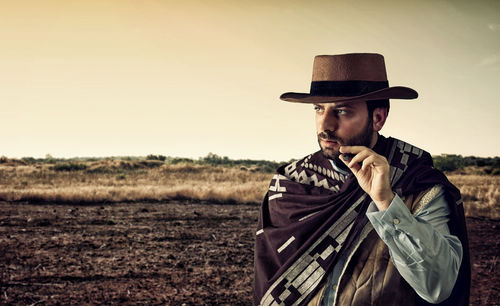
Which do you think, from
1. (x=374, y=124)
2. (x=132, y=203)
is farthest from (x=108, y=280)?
(x=132, y=203)

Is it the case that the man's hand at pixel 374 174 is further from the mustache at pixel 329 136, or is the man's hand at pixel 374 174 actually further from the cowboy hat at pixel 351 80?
the cowboy hat at pixel 351 80

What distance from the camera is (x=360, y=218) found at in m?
2.27

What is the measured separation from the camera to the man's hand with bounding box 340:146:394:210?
6.20ft

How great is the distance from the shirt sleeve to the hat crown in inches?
28.1

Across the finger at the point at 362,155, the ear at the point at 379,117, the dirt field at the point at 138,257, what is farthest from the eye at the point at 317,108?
the dirt field at the point at 138,257

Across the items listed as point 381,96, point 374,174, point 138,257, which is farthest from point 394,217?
point 138,257

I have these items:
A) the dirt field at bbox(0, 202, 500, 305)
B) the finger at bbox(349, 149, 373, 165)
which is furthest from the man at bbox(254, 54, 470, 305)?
the dirt field at bbox(0, 202, 500, 305)

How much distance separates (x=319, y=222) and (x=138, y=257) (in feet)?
24.0

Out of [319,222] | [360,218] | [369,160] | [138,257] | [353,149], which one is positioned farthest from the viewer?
[138,257]

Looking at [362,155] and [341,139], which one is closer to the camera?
[362,155]

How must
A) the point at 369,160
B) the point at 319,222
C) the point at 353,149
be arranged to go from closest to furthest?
the point at 369,160
the point at 353,149
the point at 319,222

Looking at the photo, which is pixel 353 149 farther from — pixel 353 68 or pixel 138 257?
pixel 138 257

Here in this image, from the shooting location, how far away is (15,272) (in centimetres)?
802

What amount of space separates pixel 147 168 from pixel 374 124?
40.5 m
